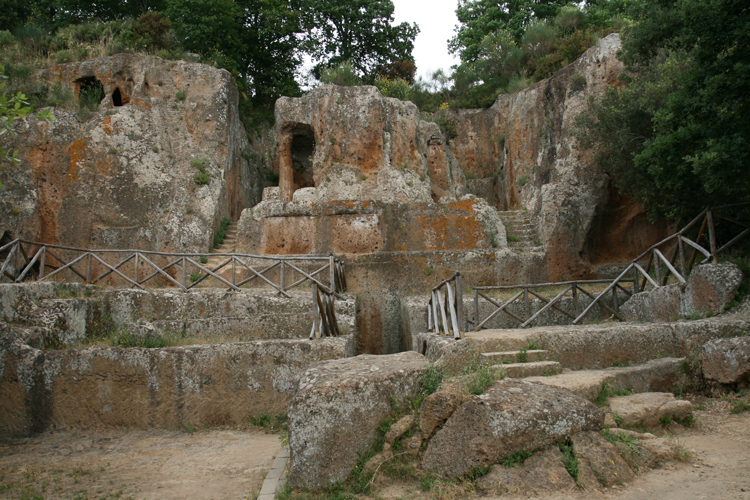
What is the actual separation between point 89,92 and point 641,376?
707 inches

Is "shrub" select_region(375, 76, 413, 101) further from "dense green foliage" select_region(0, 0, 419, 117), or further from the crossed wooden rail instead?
the crossed wooden rail

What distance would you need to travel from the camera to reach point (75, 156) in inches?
595

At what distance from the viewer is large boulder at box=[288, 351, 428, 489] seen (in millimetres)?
4102

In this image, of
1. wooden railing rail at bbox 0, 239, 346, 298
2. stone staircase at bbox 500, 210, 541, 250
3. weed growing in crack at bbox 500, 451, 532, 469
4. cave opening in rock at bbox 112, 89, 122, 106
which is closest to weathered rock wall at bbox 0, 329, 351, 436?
wooden railing rail at bbox 0, 239, 346, 298

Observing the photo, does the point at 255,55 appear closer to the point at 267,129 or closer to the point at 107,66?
the point at 267,129

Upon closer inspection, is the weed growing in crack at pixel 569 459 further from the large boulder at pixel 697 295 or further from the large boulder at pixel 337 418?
the large boulder at pixel 697 295

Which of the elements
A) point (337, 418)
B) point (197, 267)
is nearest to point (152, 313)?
point (197, 267)

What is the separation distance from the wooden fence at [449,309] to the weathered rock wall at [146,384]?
147 cm

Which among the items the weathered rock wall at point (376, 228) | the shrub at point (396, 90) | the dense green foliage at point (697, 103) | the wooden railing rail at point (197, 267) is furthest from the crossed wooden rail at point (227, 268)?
the shrub at point (396, 90)

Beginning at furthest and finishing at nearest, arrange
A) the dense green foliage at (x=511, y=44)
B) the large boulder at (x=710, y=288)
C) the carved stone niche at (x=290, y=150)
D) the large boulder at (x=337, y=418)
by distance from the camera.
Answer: the dense green foliage at (x=511, y=44) → the carved stone niche at (x=290, y=150) → the large boulder at (x=710, y=288) → the large boulder at (x=337, y=418)

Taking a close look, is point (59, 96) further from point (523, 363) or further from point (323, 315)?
point (523, 363)

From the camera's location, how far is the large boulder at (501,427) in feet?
12.5

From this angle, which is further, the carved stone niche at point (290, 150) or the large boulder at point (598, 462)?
the carved stone niche at point (290, 150)

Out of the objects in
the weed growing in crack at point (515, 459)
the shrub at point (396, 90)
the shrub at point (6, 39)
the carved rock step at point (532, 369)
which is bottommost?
the weed growing in crack at point (515, 459)
